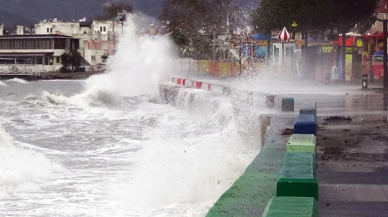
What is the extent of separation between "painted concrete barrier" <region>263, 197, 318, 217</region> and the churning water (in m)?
2.78

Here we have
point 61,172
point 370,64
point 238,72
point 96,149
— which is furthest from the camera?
point 238,72

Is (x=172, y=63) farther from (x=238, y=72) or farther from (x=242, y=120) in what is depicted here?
(x=242, y=120)

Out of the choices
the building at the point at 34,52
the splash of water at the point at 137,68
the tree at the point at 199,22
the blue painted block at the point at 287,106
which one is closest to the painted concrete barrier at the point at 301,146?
the blue painted block at the point at 287,106

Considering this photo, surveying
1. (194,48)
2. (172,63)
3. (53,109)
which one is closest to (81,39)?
(194,48)

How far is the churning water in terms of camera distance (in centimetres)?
1105

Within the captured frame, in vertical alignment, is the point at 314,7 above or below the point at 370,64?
above

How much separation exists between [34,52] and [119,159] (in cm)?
10237

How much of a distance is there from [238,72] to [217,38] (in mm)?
32363

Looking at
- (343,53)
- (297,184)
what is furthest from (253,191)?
(343,53)

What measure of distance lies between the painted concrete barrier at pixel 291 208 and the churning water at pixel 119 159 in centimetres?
278

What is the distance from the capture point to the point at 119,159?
1711cm

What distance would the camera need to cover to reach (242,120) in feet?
65.0

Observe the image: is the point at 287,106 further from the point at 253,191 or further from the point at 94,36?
the point at 94,36

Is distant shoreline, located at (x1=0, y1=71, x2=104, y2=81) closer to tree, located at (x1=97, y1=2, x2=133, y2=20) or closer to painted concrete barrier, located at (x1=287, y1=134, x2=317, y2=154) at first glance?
tree, located at (x1=97, y1=2, x2=133, y2=20)
